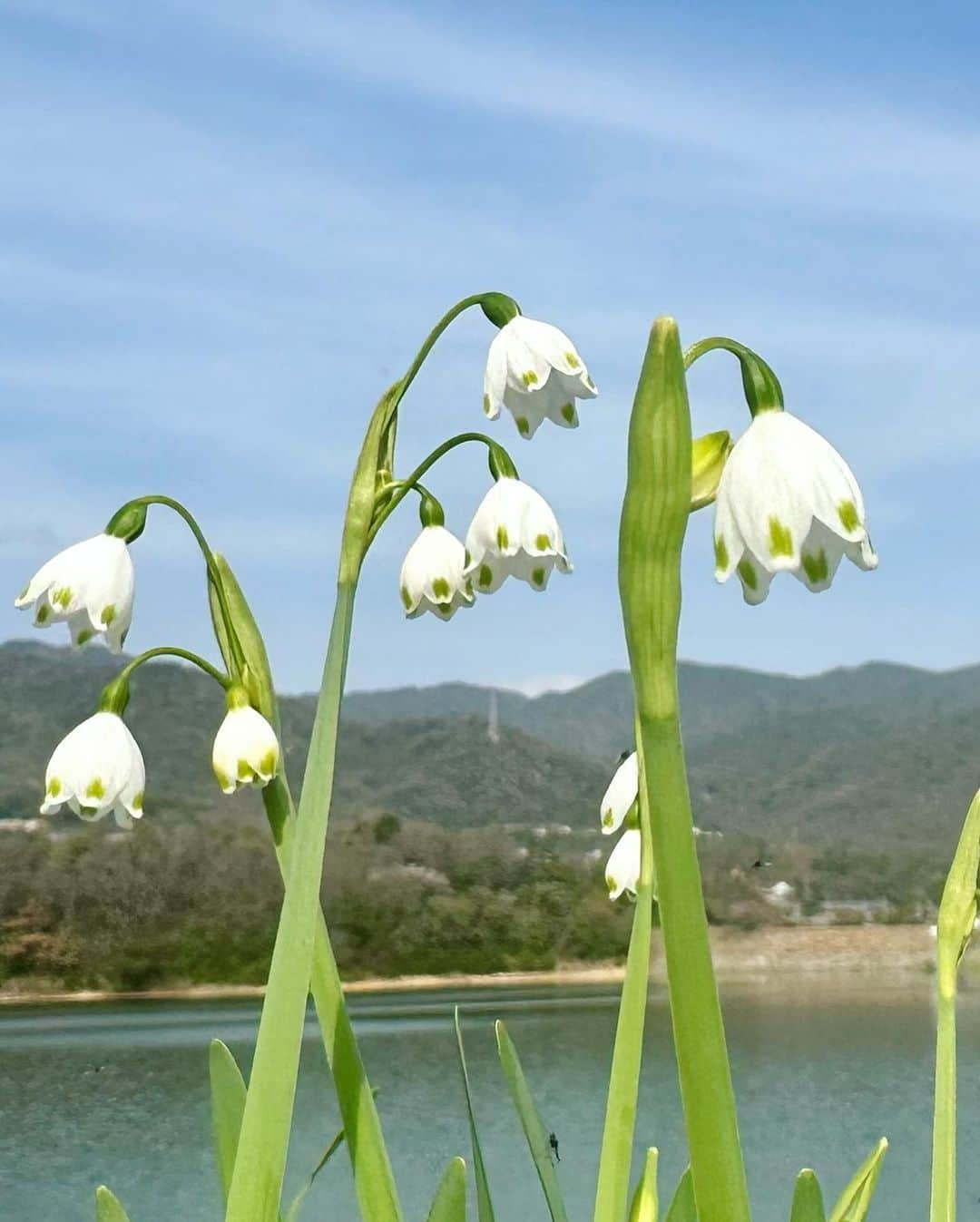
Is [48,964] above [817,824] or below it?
below

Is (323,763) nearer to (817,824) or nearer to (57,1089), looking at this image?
(57,1089)

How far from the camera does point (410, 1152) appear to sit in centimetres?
1855

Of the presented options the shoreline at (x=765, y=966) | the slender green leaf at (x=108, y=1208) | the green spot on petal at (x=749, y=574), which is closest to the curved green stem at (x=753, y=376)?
the green spot on petal at (x=749, y=574)

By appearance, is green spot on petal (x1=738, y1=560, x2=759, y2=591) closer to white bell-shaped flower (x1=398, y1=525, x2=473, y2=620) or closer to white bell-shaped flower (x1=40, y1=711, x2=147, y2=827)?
white bell-shaped flower (x1=398, y1=525, x2=473, y2=620)

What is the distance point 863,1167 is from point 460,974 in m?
64.4

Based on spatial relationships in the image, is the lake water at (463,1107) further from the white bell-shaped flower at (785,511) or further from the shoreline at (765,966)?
the shoreline at (765,966)

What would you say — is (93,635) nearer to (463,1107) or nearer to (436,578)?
(436,578)

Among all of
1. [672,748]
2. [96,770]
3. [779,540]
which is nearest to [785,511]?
[779,540]

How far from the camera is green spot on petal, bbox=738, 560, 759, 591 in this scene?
4.15 feet

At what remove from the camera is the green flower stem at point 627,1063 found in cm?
182

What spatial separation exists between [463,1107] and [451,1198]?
75.5ft

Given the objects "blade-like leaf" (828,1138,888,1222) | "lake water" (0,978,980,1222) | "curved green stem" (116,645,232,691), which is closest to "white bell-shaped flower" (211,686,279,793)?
"curved green stem" (116,645,232,691)

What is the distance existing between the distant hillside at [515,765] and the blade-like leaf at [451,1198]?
7088 cm

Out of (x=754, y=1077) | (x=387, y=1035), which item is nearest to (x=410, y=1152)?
(x=754, y=1077)
